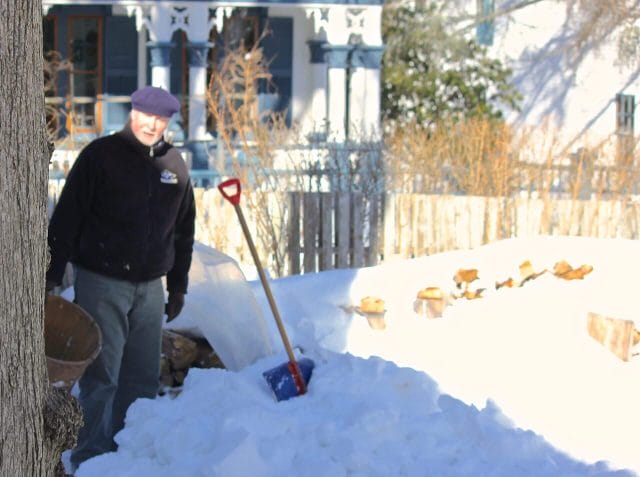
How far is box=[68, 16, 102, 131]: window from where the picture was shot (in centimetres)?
1752

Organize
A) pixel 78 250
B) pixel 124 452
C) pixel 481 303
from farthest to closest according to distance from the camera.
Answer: pixel 481 303 → pixel 78 250 → pixel 124 452

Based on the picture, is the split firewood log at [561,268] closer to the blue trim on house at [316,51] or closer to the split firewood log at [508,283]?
the split firewood log at [508,283]

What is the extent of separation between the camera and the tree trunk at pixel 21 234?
2.75m

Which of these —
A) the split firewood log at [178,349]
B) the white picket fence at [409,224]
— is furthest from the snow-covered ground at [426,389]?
the white picket fence at [409,224]

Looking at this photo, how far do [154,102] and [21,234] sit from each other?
2648 millimetres

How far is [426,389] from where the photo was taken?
5.29 metres

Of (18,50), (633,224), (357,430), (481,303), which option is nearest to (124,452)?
(357,430)

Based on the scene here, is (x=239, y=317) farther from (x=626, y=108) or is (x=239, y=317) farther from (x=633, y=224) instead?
(x=626, y=108)

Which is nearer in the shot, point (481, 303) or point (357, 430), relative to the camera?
point (357, 430)

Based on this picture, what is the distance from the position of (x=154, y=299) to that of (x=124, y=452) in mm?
924

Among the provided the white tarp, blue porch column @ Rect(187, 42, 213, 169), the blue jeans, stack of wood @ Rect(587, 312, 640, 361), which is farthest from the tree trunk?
blue porch column @ Rect(187, 42, 213, 169)

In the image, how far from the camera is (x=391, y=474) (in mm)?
4543

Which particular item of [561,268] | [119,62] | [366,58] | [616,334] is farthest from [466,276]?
[119,62]

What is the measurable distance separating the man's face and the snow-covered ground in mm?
1054
